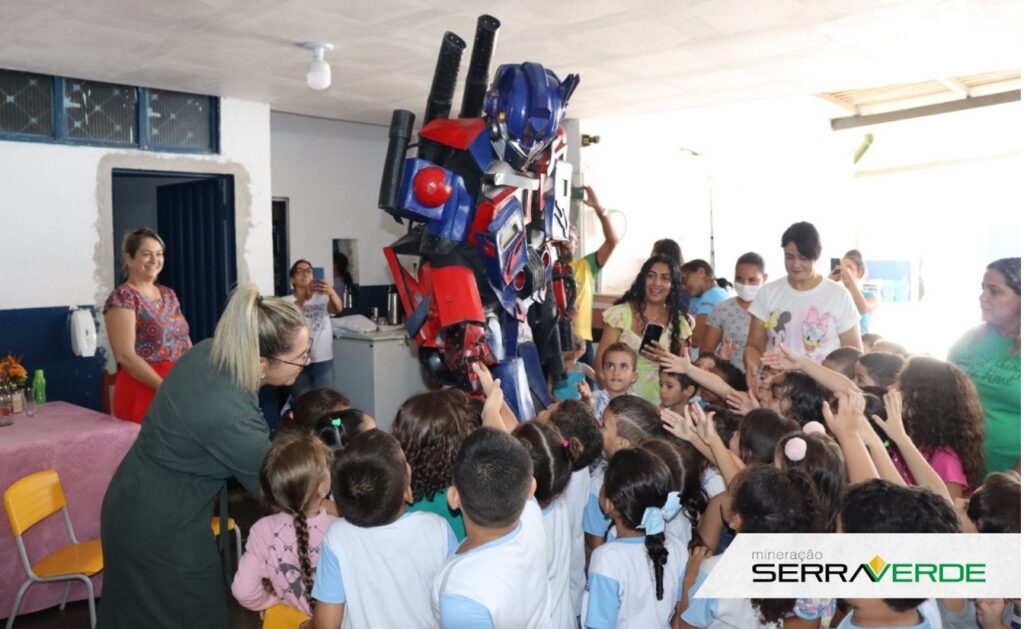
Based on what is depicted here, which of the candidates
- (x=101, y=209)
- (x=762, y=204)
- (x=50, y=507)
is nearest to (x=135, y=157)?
(x=101, y=209)

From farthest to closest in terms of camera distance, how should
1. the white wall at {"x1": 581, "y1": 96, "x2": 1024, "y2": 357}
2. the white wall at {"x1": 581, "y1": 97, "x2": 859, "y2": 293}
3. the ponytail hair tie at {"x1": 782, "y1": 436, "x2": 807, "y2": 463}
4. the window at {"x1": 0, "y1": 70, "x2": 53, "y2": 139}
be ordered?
1. the white wall at {"x1": 581, "y1": 96, "x2": 1024, "y2": 357}
2. the white wall at {"x1": 581, "y1": 97, "x2": 859, "y2": 293}
3. the window at {"x1": 0, "y1": 70, "x2": 53, "y2": 139}
4. the ponytail hair tie at {"x1": 782, "y1": 436, "x2": 807, "y2": 463}

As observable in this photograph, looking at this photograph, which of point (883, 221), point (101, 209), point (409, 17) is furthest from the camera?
point (883, 221)

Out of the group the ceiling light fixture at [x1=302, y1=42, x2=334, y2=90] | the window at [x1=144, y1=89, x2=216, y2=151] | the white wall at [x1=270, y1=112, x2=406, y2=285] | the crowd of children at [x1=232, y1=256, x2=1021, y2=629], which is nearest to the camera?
the crowd of children at [x1=232, y1=256, x2=1021, y2=629]

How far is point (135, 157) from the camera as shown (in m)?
4.93

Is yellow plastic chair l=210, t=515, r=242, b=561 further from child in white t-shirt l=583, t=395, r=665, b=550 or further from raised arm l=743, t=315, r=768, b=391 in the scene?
raised arm l=743, t=315, r=768, b=391

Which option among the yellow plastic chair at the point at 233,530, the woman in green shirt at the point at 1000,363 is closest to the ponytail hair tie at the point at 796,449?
the woman in green shirt at the point at 1000,363

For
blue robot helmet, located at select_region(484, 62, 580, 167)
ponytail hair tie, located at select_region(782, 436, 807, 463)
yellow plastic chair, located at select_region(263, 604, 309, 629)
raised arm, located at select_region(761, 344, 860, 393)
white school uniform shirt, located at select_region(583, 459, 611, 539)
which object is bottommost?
yellow plastic chair, located at select_region(263, 604, 309, 629)

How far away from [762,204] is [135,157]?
22.1ft

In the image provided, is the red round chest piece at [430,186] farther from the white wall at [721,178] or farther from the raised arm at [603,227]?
the white wall at [721,178]

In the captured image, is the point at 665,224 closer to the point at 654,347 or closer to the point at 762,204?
the point at 762,204

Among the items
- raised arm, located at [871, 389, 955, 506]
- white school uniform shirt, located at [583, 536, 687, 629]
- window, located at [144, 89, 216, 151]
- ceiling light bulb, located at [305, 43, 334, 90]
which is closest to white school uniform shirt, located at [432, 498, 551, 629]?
white school uniform shirt, located at [583, 536, 687, 629]

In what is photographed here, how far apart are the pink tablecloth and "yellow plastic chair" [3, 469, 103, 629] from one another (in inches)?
3.6

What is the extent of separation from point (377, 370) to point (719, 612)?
3.88m

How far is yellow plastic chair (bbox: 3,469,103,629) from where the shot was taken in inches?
111
